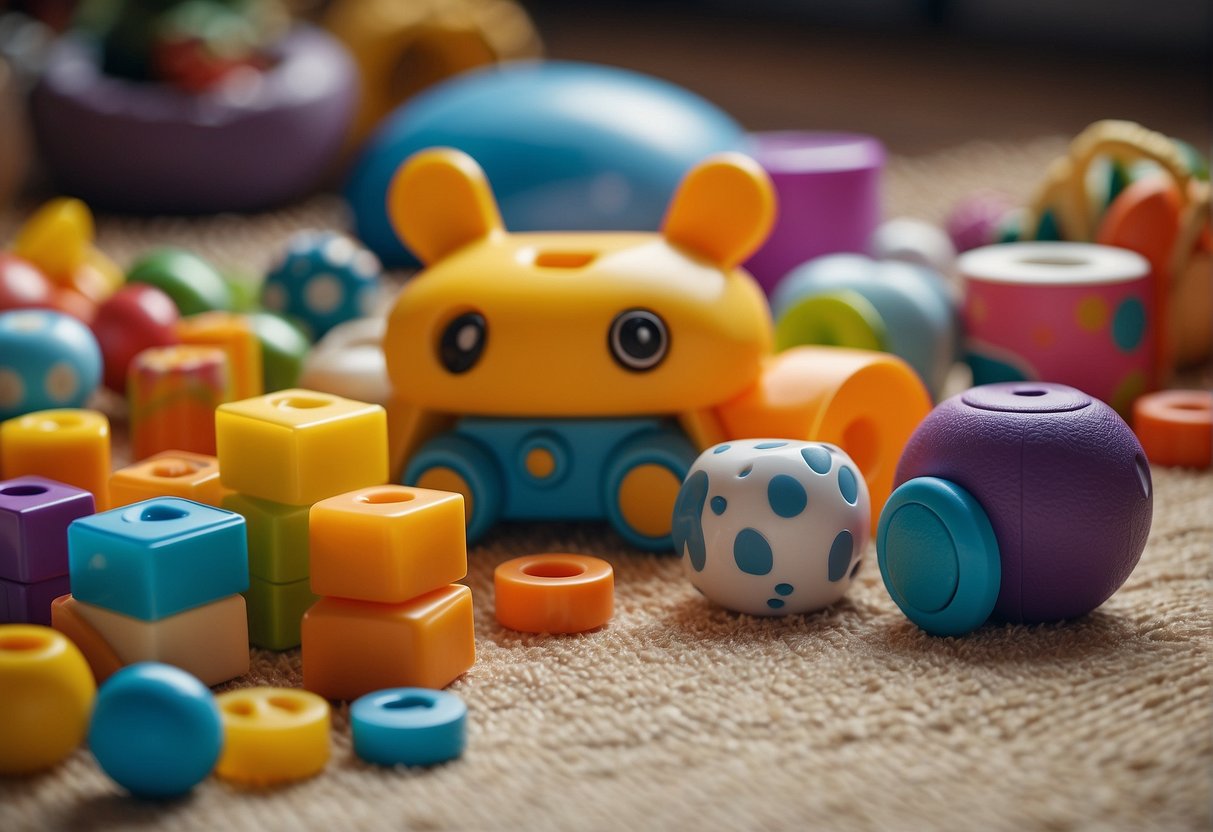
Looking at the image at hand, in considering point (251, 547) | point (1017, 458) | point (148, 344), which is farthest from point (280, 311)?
point (1017, 458)

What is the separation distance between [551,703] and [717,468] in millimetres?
220

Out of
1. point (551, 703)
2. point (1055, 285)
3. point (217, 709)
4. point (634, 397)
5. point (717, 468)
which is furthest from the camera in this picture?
point (1055, 285)

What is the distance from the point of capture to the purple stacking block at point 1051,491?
1007 millimetres

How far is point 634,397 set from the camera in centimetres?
122

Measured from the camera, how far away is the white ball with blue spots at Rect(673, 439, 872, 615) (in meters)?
1.06

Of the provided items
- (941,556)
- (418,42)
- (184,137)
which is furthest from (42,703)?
(418,42)

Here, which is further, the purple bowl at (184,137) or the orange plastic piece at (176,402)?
the purple bowl at (184,137)

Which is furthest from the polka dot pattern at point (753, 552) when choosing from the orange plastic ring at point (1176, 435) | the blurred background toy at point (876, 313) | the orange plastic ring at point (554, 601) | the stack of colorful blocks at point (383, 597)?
the orange plastic ring at point (1176, 435)

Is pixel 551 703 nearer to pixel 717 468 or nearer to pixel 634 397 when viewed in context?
pixel 717 468

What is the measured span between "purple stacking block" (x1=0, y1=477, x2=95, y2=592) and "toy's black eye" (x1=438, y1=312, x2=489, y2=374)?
0.32 metres

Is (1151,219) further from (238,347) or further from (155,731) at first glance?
(155,731)

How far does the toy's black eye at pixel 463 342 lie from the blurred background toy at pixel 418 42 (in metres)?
1.69

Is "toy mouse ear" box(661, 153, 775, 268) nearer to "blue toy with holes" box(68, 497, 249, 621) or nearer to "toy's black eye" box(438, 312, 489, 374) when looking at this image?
"toy's black eye" box(438, 312, 489, 374)

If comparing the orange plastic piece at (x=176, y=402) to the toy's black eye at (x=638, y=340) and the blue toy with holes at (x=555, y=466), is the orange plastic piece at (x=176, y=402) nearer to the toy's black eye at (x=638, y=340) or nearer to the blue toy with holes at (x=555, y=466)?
the blue toy with holes at (x=555, y=466)
